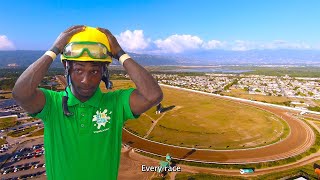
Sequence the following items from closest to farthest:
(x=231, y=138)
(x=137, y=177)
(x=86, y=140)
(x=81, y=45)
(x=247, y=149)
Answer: (x=81, y=45), (x=86, y=140), (x=137, y=177), (x=247, y=149), (x=231, y=138)

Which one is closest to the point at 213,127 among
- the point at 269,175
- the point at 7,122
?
the point at 269,175

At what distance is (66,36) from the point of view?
2.50m

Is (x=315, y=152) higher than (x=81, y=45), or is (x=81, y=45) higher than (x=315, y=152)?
(x=81, y=45)

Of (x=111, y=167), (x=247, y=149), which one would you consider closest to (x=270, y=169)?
(x=247, y=149)

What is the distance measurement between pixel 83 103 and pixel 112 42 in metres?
0.66

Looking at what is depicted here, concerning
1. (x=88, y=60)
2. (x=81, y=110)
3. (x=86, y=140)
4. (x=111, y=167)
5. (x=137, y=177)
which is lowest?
(x=137, y=177)

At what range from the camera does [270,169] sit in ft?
91.2

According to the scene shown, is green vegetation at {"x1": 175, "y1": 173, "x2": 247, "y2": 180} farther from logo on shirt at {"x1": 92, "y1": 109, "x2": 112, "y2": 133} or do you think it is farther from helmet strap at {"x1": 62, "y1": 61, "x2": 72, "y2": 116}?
helmet strap at {"x1": 62, "y1": 61, "x2": 72, "y2": 116}

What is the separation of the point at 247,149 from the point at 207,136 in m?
6.29

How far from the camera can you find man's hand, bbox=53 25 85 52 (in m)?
2.47

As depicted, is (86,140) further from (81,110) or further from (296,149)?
(296,149)

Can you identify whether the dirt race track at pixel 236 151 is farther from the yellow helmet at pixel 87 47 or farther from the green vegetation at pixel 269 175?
the yellow helmet at pixel 87 47

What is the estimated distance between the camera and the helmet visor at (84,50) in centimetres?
239

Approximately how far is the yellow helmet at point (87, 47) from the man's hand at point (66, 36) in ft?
0.12
